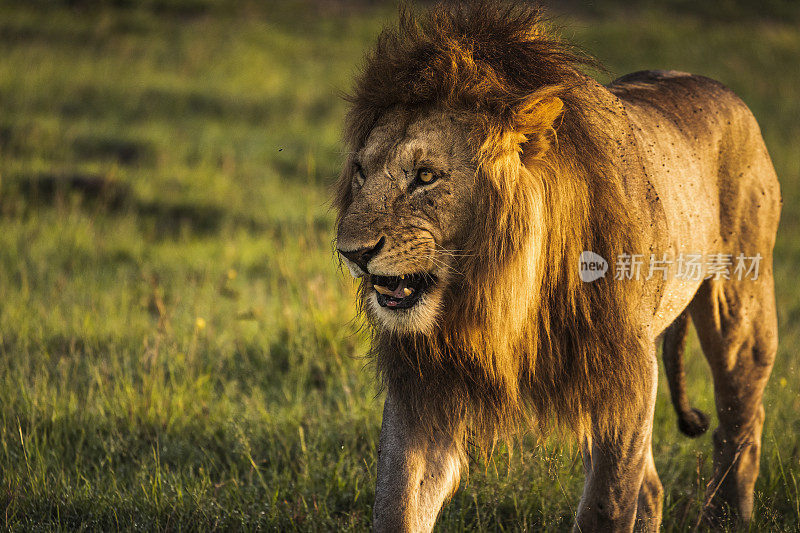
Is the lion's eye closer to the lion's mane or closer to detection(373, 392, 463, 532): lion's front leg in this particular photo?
the lion's mane

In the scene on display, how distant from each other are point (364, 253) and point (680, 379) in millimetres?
2302

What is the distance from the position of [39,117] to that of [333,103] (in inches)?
179

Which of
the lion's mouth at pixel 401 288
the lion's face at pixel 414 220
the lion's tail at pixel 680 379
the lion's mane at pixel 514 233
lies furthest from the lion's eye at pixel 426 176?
the lion's tail at pixel 680 379

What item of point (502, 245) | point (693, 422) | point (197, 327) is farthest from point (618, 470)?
point (197, 327)

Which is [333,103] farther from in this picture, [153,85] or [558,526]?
[558,526]

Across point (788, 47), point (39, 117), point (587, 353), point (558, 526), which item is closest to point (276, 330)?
point (558, 526)

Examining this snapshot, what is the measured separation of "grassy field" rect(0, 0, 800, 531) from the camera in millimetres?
3543

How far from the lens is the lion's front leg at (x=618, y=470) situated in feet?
9.16

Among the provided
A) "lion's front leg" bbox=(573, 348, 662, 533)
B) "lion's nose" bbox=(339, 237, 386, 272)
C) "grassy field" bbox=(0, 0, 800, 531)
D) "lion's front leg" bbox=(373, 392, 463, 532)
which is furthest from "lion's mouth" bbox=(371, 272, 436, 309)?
"lion's front leg" bbox=(573, 348, 662, 533)

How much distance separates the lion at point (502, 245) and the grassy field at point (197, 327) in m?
0.25

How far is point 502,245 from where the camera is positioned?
2.31m

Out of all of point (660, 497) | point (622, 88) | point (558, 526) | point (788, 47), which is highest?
point (788, 47)

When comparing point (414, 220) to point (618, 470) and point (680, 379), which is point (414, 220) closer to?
point (618, 470)

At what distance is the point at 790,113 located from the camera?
1521cm
